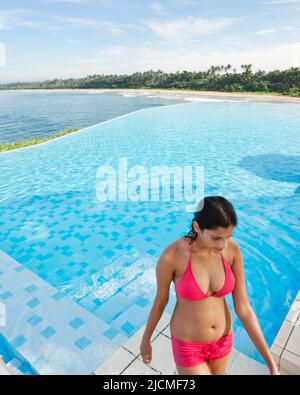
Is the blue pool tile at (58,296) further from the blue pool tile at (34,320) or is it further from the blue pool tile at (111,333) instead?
the blue pool tile at (111,333)

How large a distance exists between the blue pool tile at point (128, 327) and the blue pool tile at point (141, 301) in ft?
1.37

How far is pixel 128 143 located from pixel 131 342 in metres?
12.9

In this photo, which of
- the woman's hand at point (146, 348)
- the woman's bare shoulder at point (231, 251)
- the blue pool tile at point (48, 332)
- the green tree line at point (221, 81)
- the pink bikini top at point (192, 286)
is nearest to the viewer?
the pink bikini top at point (192, 286)

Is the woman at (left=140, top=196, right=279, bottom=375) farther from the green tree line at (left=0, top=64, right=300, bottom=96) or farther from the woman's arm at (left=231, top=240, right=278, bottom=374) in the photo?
the green tree line at (left=0, top=64, right=300, bottom=96)

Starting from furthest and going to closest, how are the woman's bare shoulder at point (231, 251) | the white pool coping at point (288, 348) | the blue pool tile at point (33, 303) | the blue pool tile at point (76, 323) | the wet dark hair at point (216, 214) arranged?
the blue pool tile at point (33, 303)
the blue pool tile at point (76, 323)
the white pool coping at point (288, 348)
the woman's bare shoulder at point (231, 251)
the wet dark hair at point (216, 214)

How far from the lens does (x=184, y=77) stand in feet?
250

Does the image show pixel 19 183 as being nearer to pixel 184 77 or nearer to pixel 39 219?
pixel 39 219

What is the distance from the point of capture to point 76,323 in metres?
4.11

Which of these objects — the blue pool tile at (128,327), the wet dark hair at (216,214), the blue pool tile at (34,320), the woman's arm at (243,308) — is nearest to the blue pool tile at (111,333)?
the blue pool tile at (128,327)

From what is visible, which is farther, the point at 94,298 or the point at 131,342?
the point at 94,298

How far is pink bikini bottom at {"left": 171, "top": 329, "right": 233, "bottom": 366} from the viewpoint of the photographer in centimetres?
209

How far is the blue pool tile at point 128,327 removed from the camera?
4.16 meters

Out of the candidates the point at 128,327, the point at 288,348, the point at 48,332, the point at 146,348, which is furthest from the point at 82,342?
the point at 288,348
